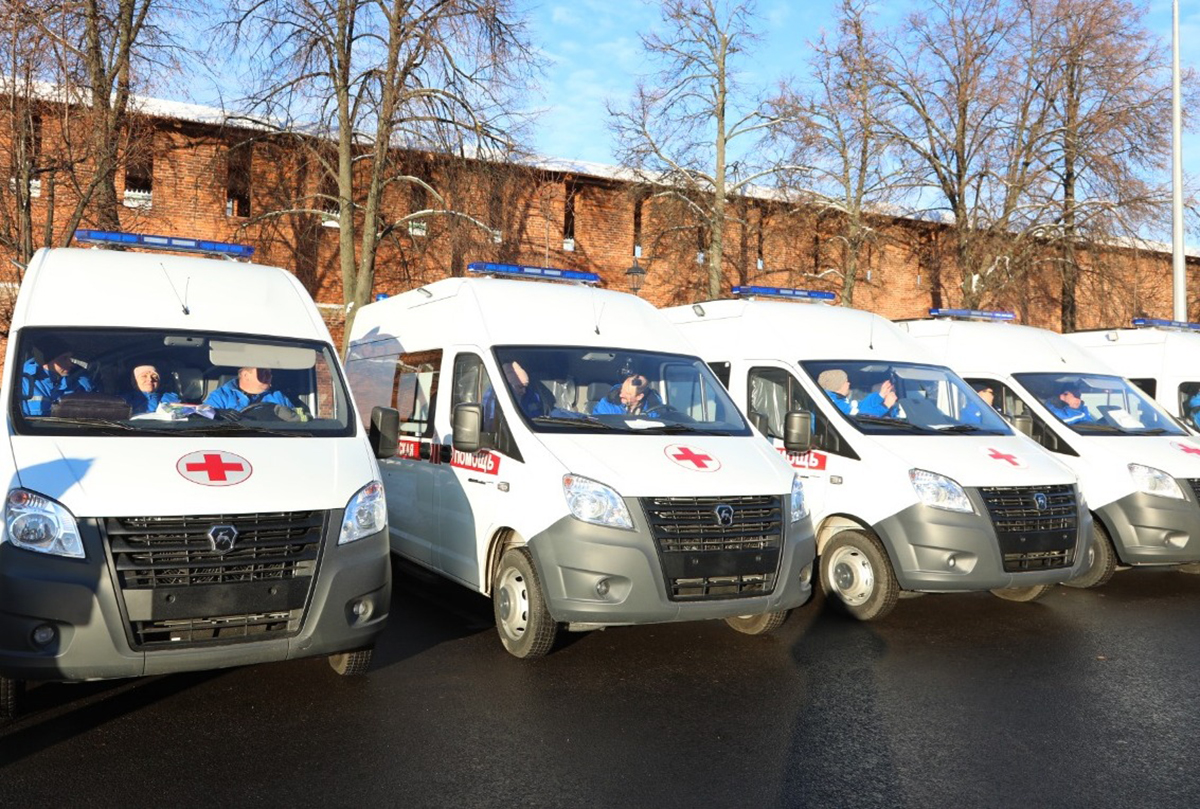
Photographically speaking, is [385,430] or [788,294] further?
[788,294]

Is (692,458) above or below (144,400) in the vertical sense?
below

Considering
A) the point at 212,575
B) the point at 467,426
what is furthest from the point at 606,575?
the point at 212,575

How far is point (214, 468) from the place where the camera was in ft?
16.9

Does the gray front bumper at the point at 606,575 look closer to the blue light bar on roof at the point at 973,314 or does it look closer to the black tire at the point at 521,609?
the black tire at the point at 521,609

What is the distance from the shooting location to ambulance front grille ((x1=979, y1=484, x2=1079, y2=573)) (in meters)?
7.43

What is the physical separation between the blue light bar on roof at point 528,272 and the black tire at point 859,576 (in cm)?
309

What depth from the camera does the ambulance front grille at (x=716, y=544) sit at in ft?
20.0

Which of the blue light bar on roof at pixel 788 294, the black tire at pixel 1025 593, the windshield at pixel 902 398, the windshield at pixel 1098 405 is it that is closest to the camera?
the windshield at pixel 902 398

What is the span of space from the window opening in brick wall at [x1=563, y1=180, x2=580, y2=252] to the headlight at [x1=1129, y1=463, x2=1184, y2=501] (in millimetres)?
18822

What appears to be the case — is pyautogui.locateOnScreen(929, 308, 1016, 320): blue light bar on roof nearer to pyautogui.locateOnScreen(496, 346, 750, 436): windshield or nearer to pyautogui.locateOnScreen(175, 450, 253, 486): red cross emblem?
pyautogui.locateOnScreen(496, 346, 750, 436): windshield

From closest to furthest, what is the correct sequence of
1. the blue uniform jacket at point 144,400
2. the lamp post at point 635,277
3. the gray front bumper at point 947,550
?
the blue uniform jacket at point 144,400, the gray front bumper at point 947,550, the lamp post at point 635,277

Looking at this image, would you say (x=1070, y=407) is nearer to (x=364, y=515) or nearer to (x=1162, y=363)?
(x=1162, y=363)

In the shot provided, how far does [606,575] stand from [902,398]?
361 centimetres

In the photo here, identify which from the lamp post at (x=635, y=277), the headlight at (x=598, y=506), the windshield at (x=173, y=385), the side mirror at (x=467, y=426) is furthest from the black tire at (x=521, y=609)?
the lamp post at (x=635, y=277)
